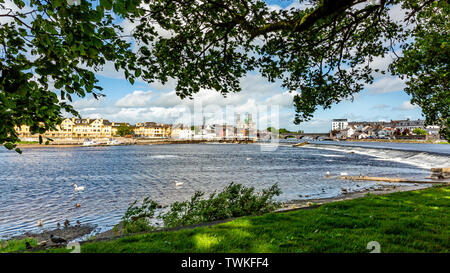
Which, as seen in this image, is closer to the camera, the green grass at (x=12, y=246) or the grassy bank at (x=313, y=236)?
the grassy bank at (x=313, y=236)

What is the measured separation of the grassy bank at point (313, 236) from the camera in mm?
5621

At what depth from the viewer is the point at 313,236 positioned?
20.6 ft

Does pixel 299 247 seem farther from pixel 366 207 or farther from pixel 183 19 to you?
pixel 183 19

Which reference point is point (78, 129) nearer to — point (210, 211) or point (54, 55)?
point (210, 211)

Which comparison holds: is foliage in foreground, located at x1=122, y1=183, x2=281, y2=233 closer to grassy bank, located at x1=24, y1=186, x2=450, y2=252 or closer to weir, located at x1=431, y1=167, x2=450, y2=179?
grassy bank, located at x1=24, y1=186, x2=450, y2=252

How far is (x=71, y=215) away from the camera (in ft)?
58.4

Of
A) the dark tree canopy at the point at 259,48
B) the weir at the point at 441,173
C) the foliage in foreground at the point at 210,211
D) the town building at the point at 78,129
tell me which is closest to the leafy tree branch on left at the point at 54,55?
the dark tree canopy at the point at 259,48

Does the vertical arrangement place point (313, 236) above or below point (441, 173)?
above

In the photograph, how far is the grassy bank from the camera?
5621mm

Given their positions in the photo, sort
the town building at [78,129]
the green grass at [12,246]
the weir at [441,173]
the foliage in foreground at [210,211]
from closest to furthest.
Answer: the green grass at [12,246], the foliage in foreground at [210,211], the weir at [441,173], the town building at [78,129]

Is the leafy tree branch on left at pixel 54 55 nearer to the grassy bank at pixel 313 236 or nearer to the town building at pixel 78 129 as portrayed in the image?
the grassy bank at pixel 313 236

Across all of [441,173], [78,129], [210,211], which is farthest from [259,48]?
[78,129]

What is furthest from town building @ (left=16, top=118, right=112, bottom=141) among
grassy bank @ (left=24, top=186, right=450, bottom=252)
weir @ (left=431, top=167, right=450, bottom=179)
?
grassy bank @ (left=24, top=186, right=450, bottom=252)
